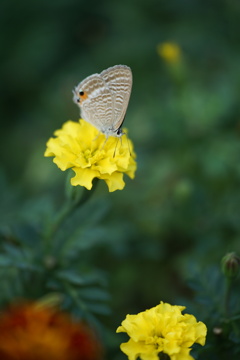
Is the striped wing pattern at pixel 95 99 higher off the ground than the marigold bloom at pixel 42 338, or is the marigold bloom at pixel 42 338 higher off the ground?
the striped wing pattern at pixel 95 99

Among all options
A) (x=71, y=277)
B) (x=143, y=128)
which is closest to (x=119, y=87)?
(x=71, y=277)

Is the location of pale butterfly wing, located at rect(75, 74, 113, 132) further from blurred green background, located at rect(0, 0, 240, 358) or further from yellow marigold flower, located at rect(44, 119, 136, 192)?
blurred green background, located at rect(0, 0, 240, 358)

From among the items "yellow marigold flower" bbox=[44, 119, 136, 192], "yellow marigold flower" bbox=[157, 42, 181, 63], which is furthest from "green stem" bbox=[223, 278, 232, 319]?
"yellow marigold flower" bbox=[157, 42, 181, 63]

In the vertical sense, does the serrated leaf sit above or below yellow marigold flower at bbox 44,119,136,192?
below

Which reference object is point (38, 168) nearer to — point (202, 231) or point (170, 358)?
point (202, 231)

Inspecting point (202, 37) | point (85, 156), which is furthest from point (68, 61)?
point (85, 156)

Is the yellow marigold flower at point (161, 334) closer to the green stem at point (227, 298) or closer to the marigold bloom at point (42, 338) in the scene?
the marigold bloom at point (42, 338)

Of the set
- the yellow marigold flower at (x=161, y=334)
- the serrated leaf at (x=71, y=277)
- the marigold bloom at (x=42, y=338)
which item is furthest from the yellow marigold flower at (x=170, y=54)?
the marigold bloom at (x=42, y=338)
